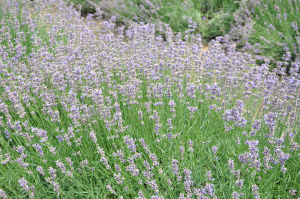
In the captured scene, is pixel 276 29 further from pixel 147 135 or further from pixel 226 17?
pixel 147 135

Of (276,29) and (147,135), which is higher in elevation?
(276,29)

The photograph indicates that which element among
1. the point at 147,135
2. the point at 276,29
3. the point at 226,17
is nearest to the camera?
the point at 147,135

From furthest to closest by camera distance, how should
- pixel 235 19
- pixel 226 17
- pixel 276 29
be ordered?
pixel 226 17 < pixel 235 19 < pixel 276 29

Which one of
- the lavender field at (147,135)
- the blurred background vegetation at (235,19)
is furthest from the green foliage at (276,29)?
the lavender field at (147,135)

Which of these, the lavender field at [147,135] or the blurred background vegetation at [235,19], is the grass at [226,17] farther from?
the lavender field at [147,135]

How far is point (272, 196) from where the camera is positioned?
2.41 m

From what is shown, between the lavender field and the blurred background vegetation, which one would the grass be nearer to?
the blurred background vegetation

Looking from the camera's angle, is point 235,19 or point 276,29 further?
point 235,19

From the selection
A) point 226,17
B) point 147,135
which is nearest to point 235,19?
point 226,17

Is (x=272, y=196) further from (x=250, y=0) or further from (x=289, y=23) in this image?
(x=250, y=0)

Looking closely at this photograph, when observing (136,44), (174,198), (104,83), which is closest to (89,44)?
(136,44)

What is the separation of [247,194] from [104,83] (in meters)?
1.70

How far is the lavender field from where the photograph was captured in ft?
7.32

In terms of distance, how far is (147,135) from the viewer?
8.78 feet
